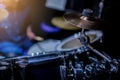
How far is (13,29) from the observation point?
331 cm

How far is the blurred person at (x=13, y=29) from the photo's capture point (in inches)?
124

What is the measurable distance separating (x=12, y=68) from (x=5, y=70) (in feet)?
0.23

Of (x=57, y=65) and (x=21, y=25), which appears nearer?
(x=57, y=65)

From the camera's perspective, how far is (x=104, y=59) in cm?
229

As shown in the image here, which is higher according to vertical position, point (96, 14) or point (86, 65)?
point (96, 14)

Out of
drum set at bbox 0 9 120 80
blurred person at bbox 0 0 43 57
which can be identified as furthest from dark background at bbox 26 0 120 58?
blurred person at bbox 0 0 43 57

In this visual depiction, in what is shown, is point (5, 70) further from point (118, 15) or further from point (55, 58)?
point (118, 15)

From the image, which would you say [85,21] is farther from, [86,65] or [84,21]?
[86,65]

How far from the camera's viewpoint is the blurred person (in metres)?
3.16

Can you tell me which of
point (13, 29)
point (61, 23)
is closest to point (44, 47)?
point (13, 29)

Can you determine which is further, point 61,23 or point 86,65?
point 61,23

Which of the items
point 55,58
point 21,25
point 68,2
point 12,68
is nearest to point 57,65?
point 55,58

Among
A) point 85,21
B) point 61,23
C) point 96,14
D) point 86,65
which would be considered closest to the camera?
point 85,21

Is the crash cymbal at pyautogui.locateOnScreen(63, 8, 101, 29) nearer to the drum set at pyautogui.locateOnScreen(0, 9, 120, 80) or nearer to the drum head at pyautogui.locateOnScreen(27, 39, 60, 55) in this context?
the drum set at pyautogui.locateOnScreen(0, 9, 120, 80)
